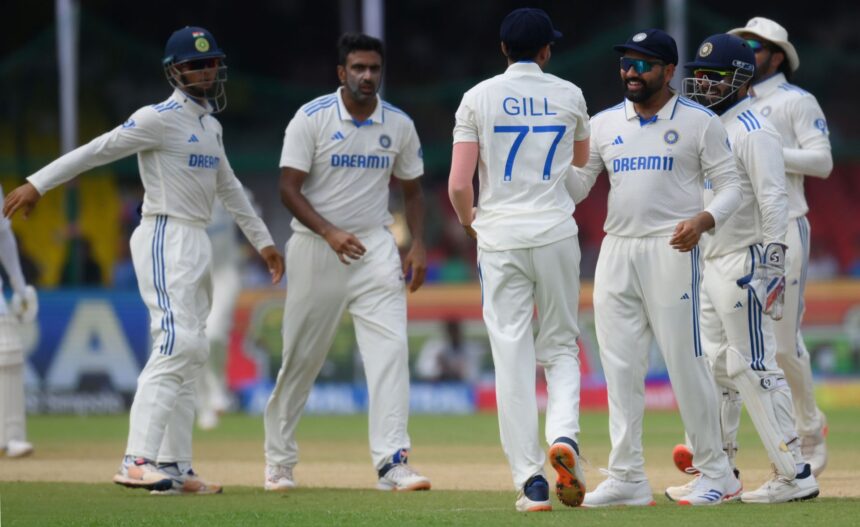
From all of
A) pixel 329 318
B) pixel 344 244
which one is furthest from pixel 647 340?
pixel 329 318

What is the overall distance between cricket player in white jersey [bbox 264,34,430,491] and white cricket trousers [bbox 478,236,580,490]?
1.74 meters

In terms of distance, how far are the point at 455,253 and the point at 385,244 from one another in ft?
36.4

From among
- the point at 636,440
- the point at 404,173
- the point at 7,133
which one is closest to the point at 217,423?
the point at 7,133

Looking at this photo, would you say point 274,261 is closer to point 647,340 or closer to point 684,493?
point 647,340

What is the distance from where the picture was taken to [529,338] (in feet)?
26.3

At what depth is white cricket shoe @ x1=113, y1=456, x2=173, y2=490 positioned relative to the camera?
8.92 meters

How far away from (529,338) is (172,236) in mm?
2473

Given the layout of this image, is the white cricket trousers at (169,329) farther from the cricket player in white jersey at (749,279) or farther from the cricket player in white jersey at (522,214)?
the cricket player in white jersey at (749,279)

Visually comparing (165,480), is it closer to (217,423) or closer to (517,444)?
(517,444)

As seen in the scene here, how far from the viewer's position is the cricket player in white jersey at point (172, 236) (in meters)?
9.09

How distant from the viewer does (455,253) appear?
21.0m

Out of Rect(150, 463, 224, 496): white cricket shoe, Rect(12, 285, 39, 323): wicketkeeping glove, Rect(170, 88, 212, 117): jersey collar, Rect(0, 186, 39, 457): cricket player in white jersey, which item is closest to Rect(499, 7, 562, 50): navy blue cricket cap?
Rect(170, 88, 212, 117): jersey collar

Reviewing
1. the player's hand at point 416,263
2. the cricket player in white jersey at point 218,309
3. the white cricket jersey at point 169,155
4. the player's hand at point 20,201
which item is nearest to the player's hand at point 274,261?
the white cricket jersey at point 169,155

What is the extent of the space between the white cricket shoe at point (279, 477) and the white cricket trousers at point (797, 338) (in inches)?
122
